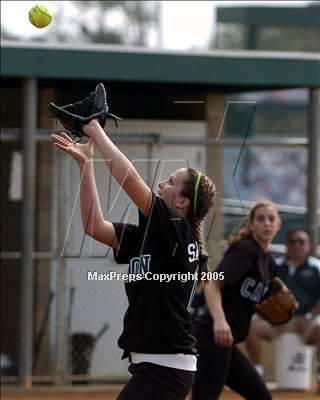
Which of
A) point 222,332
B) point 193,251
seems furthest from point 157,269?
point 222,332

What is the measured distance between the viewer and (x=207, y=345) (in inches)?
292

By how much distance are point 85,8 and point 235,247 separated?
17.8 ft

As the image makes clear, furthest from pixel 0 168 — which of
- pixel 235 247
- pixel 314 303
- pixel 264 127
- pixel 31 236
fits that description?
pixel 264 127

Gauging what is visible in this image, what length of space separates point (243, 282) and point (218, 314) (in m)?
0.29

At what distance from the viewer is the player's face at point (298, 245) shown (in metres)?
11.2

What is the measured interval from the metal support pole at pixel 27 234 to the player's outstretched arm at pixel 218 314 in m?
3.85

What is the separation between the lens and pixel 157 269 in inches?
201

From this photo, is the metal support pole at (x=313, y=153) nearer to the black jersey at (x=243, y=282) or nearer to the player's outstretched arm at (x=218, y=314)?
the black jersey at (x=243, y=282)

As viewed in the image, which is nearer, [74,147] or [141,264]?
[74,147]

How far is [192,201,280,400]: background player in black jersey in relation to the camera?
727 cm

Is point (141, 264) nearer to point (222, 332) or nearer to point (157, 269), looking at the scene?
point (157, 269)

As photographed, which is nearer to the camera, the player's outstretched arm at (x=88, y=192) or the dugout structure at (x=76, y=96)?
the player's outstretched arm at (x=88, y=192)

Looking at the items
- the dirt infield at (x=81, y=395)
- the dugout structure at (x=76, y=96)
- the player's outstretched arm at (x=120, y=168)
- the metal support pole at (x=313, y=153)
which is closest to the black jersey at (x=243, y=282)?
the player's outstretched arm at (x=120, y=168)

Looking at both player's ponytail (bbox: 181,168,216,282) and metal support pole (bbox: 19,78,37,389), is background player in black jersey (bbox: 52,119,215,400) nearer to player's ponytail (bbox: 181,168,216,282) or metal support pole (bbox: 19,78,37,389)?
player's ponytail (bbox: 181,168,216,282)
